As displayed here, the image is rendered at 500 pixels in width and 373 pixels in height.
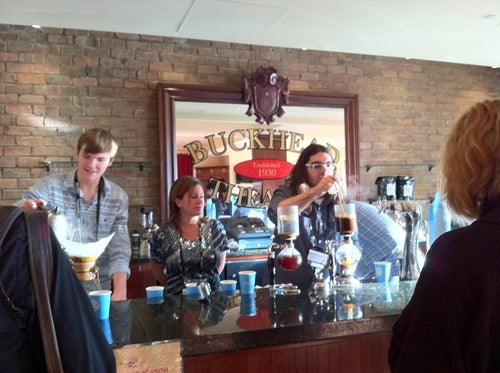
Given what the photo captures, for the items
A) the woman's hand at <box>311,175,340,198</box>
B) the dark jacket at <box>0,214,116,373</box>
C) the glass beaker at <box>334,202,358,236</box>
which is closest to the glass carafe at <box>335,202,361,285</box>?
the glass beaker at <box>334,202,358,236</box>

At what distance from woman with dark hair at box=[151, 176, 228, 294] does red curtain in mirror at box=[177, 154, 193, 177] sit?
1.68 meters

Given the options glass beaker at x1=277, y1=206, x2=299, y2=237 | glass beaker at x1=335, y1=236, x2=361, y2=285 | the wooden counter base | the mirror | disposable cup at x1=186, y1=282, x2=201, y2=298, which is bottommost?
the wooden counter base

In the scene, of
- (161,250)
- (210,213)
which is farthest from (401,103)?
(161,250)

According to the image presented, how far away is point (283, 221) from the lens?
6.50ft

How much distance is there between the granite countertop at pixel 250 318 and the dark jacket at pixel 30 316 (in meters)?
0.41

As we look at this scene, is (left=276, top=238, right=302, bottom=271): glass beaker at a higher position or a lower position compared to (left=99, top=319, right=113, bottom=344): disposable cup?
higher

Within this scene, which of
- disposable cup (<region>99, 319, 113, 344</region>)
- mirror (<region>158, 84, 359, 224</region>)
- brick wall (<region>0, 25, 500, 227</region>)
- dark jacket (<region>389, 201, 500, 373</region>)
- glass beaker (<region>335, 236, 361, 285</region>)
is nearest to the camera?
dark jacket (<region>389, 201, 500, 373</region>)

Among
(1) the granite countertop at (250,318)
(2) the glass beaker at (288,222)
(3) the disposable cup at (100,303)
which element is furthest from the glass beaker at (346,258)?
(3) the disposable cup at (100,303)

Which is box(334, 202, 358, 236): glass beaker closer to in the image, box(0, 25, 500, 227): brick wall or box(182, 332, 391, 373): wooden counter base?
box(182, 332, 391, 373): wooden counter base

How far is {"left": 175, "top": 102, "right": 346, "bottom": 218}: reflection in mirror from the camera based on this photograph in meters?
4.67

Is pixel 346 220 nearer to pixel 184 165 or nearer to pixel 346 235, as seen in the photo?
pixel 346 235

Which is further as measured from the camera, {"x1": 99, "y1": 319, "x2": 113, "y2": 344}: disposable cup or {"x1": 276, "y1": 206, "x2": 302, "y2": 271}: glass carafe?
{"x1": 276, "y1": 206, "x2": 302, "y2": 271}: glass carafe

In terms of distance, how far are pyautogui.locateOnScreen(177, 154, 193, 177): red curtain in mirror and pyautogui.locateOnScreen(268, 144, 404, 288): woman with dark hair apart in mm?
2144

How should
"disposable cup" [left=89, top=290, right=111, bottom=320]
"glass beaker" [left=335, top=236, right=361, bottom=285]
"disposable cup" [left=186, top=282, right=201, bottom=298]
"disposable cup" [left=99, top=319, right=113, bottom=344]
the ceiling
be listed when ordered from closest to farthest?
"disposable cup" [left=99, top=319, right=113, bottom=344], "disposable cup" [left=89, top=290, right=111, bottom=320], "disposable cup" [left=186, top=282, right=201, bottom=298], "glass beaker" [left=335, top=236, right=361, bottom=285], the ceiling
